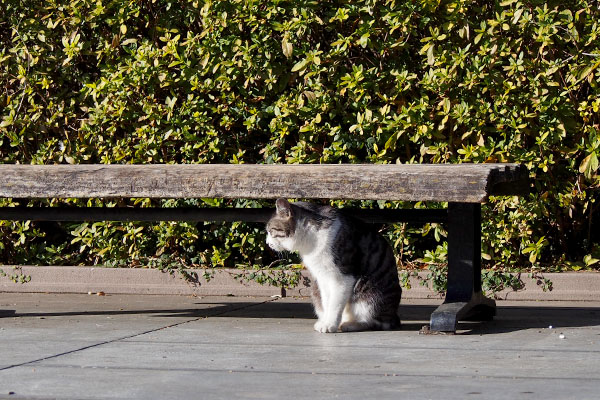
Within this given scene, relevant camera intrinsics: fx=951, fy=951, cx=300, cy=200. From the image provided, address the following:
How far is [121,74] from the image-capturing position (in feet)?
22.3

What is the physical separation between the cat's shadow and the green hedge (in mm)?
794

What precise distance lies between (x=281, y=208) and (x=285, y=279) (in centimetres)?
178

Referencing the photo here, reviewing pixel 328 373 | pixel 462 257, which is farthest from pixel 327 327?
pixel 328 373

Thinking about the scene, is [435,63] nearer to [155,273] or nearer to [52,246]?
[155,273]

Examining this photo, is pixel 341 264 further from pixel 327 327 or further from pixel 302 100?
pixel 302 100

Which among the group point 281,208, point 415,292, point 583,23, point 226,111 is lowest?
point 415,292

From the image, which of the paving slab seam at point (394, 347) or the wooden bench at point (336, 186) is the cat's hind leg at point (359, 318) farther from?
the paving slab seam at point (394, 347)

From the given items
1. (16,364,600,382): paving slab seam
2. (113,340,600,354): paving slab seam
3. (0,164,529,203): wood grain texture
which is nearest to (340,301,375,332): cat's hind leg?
(113,340,600,354): paving slab seam

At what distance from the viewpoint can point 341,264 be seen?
4.56 metres

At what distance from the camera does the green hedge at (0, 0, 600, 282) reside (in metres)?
6.21

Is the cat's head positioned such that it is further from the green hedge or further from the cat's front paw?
the green hedge

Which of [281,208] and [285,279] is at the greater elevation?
[281,208]

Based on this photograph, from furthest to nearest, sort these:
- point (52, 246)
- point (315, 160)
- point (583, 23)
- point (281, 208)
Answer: point (52, 246) → point (315, 160) → point (583, 23) → point (281, 208)

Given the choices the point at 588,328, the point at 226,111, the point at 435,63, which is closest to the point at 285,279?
the point at 226,111
